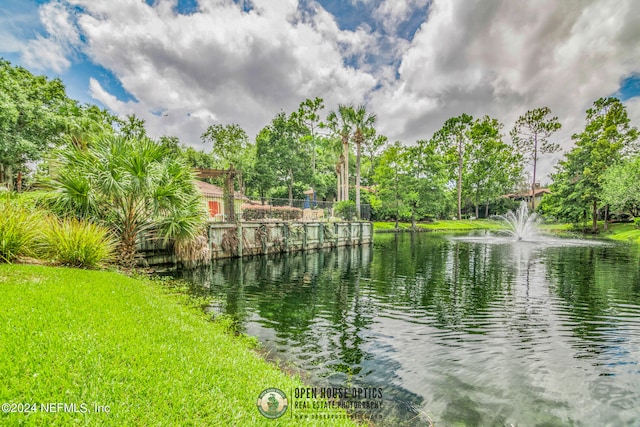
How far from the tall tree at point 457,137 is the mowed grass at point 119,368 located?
62.2 m

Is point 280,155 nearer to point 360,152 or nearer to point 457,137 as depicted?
point 360,152

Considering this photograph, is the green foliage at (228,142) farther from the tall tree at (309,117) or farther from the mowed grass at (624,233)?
the mowed grass at (624,233)

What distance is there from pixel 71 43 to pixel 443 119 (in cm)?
5936

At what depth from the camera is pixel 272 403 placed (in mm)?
3219

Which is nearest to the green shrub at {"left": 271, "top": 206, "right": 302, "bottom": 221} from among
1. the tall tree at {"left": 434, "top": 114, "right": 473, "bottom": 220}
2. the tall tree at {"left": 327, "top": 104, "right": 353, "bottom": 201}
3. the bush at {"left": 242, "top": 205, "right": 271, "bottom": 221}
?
the bush at {"left": 242, "top": 205, "right": 271, "bottom": 221}

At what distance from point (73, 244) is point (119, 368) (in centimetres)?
803

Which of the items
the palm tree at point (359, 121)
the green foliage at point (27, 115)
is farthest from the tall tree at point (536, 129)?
the green foliage at point (27, 115)

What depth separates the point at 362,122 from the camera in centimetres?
3559

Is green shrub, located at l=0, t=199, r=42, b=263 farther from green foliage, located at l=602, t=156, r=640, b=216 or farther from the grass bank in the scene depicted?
green foliage, located at l=602, t=156, r=640, b=216

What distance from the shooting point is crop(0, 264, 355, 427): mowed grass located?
97.7 inches

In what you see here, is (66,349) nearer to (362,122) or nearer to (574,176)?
(362,122)

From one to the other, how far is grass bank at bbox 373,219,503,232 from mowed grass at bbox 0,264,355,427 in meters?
44.0

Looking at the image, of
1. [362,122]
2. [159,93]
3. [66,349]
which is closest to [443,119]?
[362,122]

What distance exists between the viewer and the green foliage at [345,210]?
29938 millimetres
